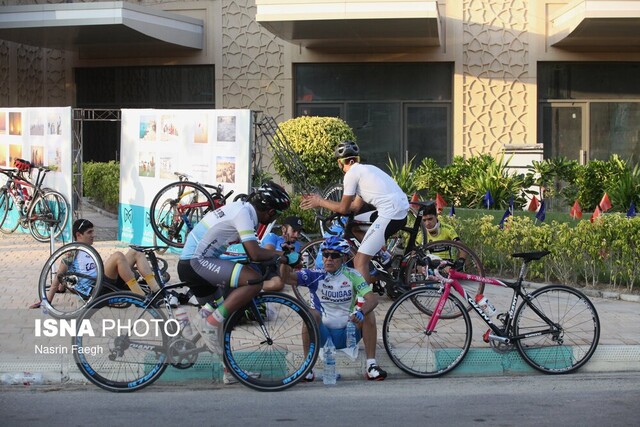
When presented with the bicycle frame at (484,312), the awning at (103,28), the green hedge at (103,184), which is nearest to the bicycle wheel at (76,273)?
the bicycle frame at (484,312)

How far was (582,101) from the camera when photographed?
74.4 feet

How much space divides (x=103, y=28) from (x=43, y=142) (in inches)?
270

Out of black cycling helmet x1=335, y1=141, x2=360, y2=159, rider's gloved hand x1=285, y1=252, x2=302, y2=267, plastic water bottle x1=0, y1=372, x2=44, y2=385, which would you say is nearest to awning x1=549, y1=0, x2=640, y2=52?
black cycling helmet x1=335, y1=141, x2=360, y2=159

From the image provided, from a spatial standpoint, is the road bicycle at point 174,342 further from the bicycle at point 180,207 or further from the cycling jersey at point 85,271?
the bicycle at point 180,207

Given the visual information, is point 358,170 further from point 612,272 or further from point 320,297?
point 612,272

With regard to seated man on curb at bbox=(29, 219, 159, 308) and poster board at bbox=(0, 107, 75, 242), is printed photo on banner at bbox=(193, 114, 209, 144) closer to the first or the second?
poster board at bbox=(0, 107, 75, 242)

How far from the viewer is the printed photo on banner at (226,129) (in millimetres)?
13055

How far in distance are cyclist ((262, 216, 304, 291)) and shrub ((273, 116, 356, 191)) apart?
19.0ft

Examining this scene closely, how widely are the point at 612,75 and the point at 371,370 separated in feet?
53.8

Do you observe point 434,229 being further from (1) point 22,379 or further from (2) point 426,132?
(2) point 426,132

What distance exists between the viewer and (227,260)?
25.9 feet

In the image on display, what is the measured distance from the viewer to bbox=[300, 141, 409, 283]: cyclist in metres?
9.69

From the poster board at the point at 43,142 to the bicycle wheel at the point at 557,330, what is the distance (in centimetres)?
790

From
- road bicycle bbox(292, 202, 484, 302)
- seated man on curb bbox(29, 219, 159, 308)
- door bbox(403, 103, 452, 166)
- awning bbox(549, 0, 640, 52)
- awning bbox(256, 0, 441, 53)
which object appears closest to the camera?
seated man on curb bbox(29, 219, 159, 308)
